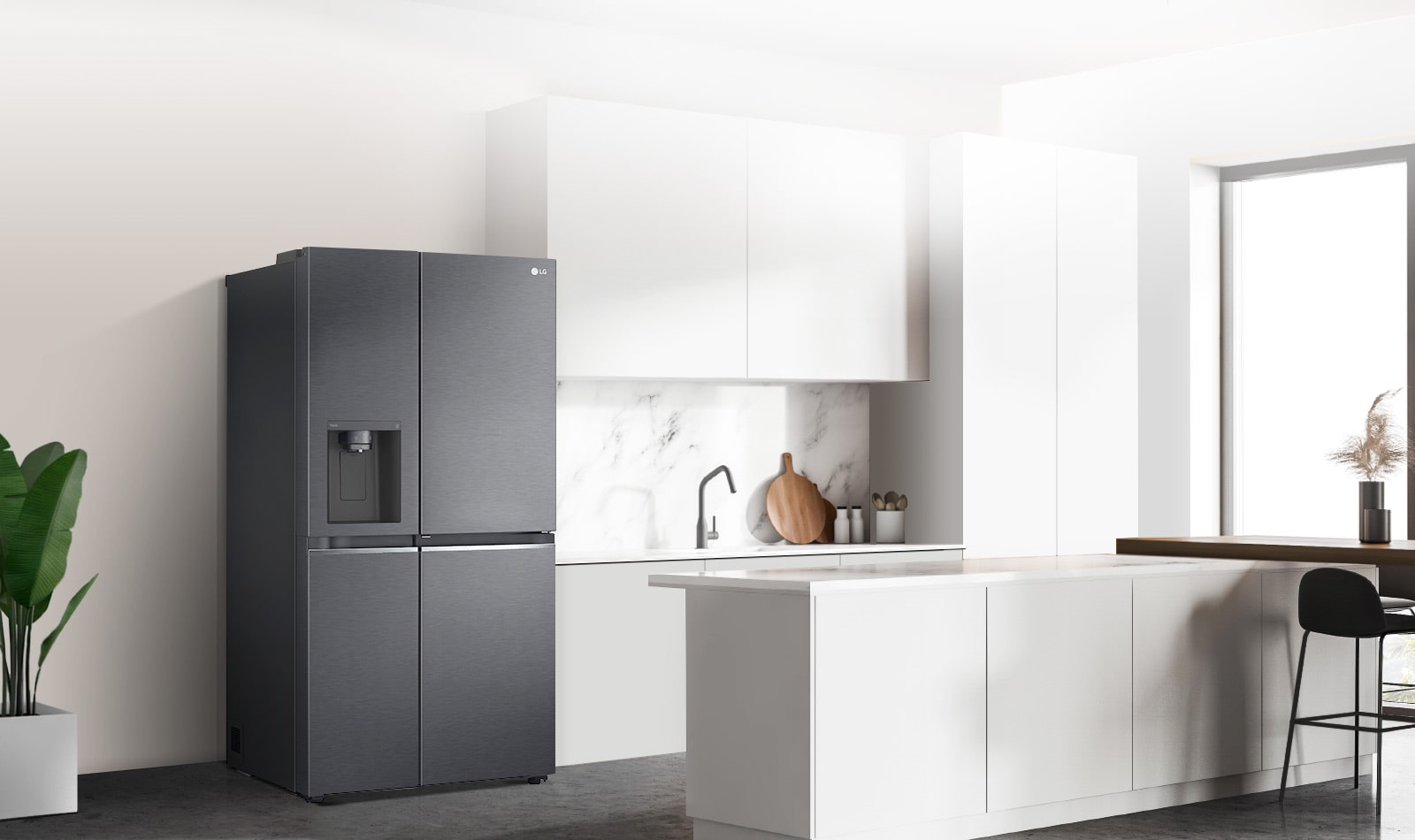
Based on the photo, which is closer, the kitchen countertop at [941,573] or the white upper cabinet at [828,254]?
the kitchen countertop at [941,573]

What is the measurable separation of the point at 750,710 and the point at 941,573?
0.67m

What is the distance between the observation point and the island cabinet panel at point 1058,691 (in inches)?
178

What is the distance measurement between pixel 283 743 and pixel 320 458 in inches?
36.8

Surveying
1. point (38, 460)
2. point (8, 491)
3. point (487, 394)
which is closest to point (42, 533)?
point (8, 491)

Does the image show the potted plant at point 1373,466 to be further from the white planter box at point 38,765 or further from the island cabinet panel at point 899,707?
the white planter box at point 38,765

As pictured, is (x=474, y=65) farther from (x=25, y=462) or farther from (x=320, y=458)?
(x=25, y=462)

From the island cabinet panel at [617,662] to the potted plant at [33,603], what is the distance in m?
1.61

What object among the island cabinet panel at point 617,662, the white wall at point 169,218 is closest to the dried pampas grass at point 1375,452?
the island cabinet panel at point 617,662

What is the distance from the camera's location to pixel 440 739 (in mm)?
5164

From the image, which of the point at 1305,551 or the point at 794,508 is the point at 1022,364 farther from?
the point at 1305,551

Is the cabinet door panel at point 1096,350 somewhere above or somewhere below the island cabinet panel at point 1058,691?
above

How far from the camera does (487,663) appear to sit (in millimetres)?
5262

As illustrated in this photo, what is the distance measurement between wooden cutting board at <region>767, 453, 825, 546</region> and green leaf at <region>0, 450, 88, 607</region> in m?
2.90

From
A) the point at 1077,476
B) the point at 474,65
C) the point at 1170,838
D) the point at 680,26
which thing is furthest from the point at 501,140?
the point at 1170,838
